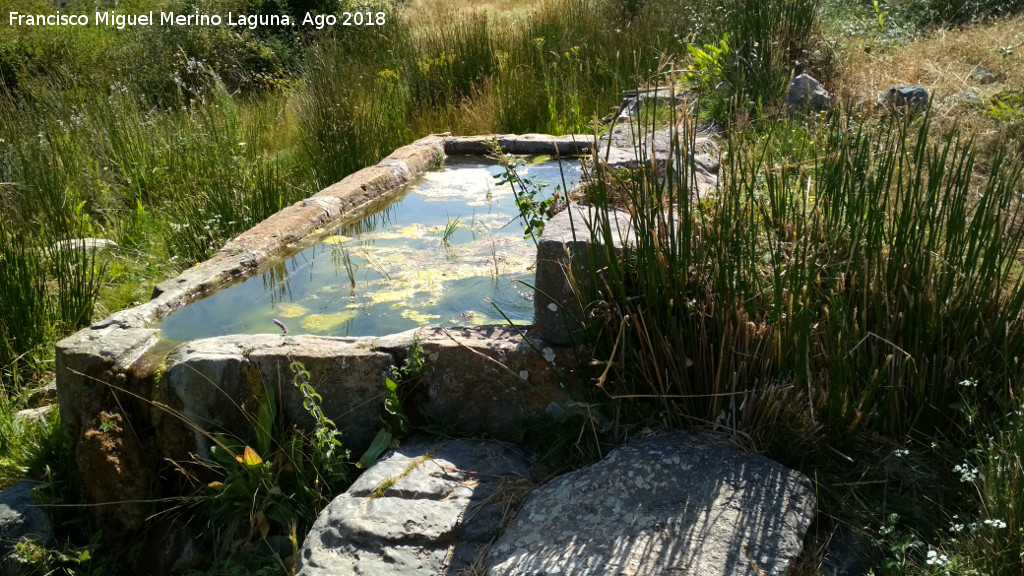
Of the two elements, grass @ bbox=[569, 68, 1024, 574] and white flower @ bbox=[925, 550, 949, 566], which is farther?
grass @ bbox=[569, 68, 1024, 574]

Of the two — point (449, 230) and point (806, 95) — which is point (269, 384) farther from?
point (806, 95)

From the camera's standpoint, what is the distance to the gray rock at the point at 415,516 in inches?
85.6

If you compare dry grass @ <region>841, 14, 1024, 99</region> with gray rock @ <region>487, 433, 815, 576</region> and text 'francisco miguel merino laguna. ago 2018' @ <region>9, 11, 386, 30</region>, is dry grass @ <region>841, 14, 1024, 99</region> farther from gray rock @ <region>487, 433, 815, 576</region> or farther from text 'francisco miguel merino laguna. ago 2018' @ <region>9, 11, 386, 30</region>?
text 'francisco miguel merino laguna. ago 2018' @ <region>9, 11, 386, 30</region>

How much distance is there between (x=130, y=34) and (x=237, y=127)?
6.04m

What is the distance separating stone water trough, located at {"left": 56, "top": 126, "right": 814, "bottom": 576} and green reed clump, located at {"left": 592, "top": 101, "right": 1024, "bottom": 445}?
18 cm

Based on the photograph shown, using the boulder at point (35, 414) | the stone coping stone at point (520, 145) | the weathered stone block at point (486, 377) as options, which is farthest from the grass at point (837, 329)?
the stone coping stone at point (520, 145)

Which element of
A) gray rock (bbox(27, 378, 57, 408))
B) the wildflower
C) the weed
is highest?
the weed

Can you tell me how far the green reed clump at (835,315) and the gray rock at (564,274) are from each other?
0.12 m

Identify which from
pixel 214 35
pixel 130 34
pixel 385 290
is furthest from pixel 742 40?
pixel 130 34

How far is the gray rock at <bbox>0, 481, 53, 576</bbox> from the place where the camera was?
272cm

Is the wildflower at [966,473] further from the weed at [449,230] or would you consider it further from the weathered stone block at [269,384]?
the weed at [449,230]

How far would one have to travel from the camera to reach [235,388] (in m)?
2.70

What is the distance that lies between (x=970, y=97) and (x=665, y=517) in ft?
12.9

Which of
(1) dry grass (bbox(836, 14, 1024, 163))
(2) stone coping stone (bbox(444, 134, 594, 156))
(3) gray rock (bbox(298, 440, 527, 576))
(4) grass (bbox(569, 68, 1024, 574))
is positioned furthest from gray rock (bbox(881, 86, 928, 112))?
(3) gray rock (bbox(298, 440, 527, 576))
